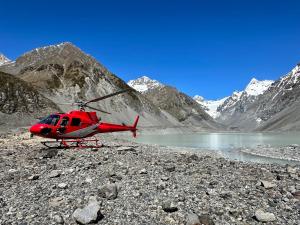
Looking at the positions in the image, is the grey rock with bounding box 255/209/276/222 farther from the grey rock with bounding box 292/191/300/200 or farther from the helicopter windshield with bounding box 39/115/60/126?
the helicopter windshield with bounding box 39/115/60/126

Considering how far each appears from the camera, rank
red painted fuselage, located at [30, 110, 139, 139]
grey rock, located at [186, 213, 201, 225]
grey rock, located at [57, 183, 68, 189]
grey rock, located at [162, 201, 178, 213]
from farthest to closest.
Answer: red painted fuselage, located at [30, 110, 139, 139], grey rock, located at [57, 183, 68, 189], grey rock, located at [162, 201, 178, 213], grey rock, located at [186, 213, 201, 225]

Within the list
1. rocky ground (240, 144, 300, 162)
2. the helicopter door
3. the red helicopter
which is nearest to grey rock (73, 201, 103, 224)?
the red helicopter

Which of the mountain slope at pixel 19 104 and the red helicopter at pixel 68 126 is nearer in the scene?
the red helicopter at pixel 68 126

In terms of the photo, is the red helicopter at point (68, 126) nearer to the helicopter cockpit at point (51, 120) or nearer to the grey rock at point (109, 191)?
the helicopter cockpit at point (51, 120)

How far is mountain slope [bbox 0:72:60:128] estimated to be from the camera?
384 feet

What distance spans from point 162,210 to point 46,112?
13234cm

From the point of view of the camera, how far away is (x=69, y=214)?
10938 mm

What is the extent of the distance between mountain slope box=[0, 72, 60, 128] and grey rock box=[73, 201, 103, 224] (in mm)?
103757

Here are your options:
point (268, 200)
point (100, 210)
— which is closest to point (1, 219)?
point (100, 210)

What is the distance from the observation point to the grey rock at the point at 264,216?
11.2 metres

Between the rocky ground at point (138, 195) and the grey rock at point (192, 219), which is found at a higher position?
the rocky ground at point (138, 195)

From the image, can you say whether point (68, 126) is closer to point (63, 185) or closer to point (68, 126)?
point (68, 126)

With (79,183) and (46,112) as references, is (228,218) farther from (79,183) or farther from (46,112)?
(46,112)

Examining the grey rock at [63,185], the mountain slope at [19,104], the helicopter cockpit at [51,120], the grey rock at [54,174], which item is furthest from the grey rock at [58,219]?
the mountain slope at [19,104]
